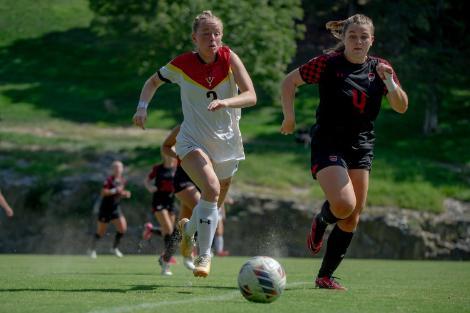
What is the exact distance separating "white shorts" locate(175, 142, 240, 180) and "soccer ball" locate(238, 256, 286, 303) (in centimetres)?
199

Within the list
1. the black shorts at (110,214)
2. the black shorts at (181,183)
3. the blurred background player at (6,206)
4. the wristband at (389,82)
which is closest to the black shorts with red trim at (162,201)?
the blurred background player at (6,206)

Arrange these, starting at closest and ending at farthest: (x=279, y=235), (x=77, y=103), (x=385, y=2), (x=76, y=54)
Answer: (x=279, y=235)
(x=385, y=2)
(x=77, y=103)
(x=76, y=54)

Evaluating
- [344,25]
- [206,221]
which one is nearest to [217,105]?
[206,221]

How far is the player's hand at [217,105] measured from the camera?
8.07m

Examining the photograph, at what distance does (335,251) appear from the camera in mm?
8750

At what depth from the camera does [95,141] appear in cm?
3053

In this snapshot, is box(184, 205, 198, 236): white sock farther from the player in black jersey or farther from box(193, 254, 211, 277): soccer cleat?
the player in black jersey

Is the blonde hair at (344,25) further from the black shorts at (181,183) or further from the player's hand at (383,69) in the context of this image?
the black shorts at (181,183)

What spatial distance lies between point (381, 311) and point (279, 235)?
1867 cm

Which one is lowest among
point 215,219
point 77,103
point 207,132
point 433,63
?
point 77,103

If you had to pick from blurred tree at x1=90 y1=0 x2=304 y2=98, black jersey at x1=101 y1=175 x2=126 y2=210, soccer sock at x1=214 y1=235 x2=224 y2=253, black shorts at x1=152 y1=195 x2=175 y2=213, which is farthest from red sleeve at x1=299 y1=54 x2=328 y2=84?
blurred tree at x1=90 y1=0 x2=304 y2=98

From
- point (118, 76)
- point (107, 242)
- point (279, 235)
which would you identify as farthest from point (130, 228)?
point (118, 76)

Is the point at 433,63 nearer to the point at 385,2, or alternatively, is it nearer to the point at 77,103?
the point at 385,2

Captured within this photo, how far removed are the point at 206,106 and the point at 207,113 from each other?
2.6 inches
